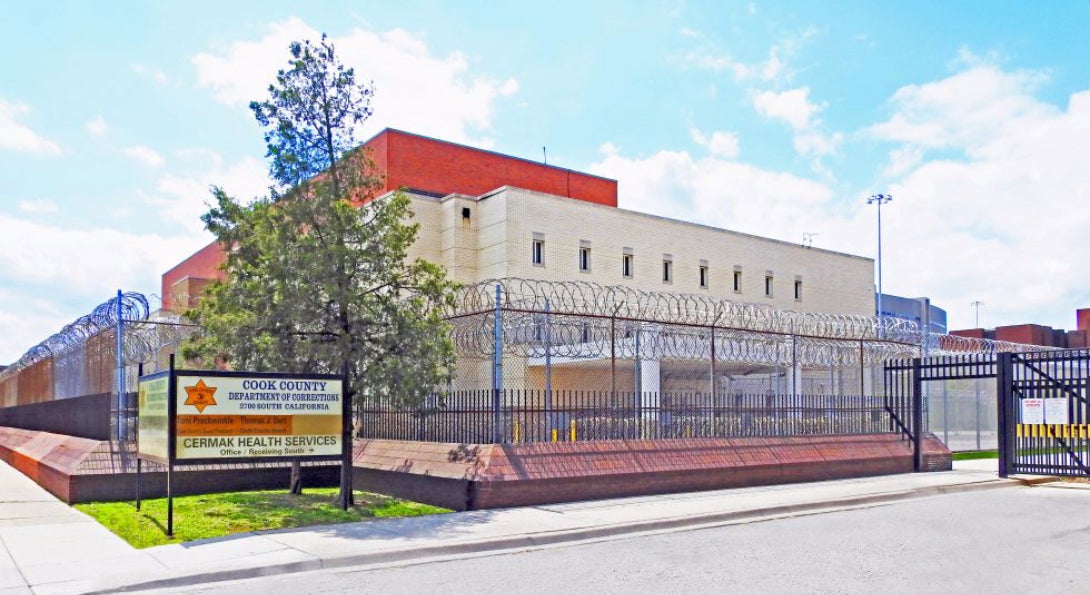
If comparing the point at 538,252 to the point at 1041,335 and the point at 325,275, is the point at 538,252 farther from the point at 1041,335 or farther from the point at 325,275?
the point at 1041,335

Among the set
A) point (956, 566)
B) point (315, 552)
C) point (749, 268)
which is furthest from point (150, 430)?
point (749, 268)

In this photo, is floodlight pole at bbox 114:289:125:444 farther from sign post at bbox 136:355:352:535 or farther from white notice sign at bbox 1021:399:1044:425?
white notice sign at bbox 1021:399:1044:425

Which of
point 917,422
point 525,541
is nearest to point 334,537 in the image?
point 525,541

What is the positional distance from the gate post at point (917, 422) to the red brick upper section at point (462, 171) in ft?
82.9

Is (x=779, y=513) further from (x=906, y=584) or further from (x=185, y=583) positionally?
(x=185, y=583)

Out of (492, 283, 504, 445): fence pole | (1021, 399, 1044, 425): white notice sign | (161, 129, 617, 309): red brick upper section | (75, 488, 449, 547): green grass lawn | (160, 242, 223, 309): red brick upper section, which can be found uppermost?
(161, 129, 617, 309): red brick upper section

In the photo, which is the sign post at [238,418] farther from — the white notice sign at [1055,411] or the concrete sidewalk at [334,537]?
the white notice sign at [1055,411]

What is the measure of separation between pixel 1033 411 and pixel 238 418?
17891mm

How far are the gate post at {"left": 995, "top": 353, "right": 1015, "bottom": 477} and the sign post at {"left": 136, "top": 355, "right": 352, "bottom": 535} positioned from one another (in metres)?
16.0

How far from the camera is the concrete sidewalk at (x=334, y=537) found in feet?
35.0

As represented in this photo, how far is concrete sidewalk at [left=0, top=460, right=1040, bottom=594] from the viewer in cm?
1066

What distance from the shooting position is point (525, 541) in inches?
505

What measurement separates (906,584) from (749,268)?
46235mm

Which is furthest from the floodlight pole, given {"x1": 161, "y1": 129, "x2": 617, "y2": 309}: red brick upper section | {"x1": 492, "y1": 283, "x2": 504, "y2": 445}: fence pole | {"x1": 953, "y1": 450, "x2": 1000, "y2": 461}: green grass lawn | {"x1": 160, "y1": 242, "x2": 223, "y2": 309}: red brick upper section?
{"x1": 160, "y1": 242, "x2": 223, "y2": 309}: red brick upper section
